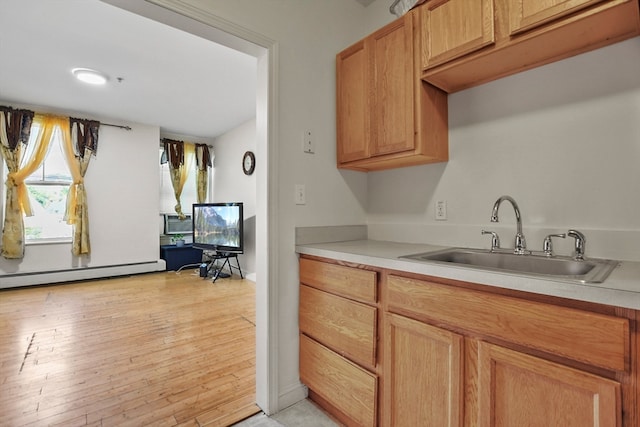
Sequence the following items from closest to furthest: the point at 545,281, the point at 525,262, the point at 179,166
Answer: the point at 545,281
the point at 525,262
the point at 179,166

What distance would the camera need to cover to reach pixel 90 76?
340 centimetres

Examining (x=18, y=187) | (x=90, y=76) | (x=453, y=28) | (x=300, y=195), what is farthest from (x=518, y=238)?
(x=18, y=187)

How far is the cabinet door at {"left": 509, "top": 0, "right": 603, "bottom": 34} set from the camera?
43.0 inches

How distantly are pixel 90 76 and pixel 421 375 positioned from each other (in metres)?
4.26

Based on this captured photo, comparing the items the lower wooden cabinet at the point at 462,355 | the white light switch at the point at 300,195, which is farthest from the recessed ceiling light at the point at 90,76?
the lower wooden cabinet at the point at 462,355

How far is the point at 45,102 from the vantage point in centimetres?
435

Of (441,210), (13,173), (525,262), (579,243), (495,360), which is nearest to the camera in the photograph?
(495,360)

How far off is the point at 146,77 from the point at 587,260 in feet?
13.7

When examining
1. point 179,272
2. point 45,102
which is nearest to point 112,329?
point 179,272

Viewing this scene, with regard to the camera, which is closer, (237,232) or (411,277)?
(411,277)

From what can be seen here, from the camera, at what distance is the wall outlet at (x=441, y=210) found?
1.81 metres

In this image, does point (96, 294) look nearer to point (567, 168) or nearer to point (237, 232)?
point (237, 232)

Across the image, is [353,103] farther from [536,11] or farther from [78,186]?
[78,186]

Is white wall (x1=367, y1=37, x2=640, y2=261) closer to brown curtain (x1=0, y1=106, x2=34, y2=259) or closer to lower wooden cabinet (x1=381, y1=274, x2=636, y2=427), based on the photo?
lower wooden cabinet (x1=381, y1=274, x2=636, y2=427)
